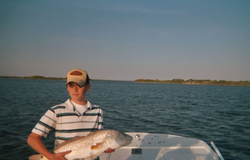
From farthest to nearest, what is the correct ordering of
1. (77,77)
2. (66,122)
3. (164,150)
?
(164,150), (77,77), (66,122)

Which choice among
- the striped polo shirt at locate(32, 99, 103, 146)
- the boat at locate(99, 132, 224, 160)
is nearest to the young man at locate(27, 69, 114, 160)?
the striped polo shirt at locate(32, 99, 103, 146)

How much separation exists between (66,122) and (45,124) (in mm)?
235

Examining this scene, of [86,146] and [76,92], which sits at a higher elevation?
[76,92]

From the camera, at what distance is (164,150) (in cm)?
488

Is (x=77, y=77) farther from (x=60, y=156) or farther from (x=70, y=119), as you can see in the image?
(x=60, y=156)

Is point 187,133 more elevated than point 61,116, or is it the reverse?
point 61,116

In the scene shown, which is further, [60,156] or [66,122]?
[66,122]

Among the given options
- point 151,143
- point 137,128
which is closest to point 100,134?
point 151,143

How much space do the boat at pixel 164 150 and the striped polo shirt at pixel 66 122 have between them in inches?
95.0

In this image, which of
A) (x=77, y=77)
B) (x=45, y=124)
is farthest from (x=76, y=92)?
(x=45, y=124)

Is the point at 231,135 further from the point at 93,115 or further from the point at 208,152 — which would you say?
the point at 93,115

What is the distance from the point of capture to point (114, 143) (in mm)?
2410

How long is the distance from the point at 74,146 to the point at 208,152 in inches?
151

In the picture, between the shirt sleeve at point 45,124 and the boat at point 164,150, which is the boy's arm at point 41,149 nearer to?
the shirt sleeve at point 45,124
